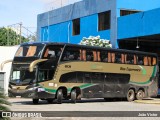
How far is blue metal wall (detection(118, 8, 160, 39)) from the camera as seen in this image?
34.1 m

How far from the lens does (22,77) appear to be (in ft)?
86.3

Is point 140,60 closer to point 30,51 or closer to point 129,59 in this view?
point 129,59

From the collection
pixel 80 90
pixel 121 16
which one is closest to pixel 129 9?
pixel 121 16

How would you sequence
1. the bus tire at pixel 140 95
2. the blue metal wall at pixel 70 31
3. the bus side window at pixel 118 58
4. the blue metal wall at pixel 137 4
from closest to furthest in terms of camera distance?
the bus side window at pixel 118 58 < the bus tire at pixel 140 95 < the blue metal wall at pixel 137 4 < the blue metal wall at pixel 70 31

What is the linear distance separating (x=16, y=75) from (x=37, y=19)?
2535 cm

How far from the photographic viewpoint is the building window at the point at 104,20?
3953cm

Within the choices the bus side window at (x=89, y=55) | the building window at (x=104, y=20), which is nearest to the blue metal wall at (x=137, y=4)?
the building window at (x=104, y=20)

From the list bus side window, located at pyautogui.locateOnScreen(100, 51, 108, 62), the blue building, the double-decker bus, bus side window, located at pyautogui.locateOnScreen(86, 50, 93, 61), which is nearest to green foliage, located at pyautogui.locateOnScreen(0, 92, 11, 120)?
the double-decker bus

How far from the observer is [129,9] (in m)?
38.8

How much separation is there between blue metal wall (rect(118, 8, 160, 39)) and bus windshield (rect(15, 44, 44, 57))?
11.6 m

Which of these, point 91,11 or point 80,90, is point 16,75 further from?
point 91,11

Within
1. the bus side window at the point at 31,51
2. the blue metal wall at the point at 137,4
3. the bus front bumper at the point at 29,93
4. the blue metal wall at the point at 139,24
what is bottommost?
the bus front bumper at the point at 29,93

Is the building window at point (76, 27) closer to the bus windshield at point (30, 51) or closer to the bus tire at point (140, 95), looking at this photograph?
the bus tire at point (140, 95)

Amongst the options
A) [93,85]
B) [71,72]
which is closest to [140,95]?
[93,85]
